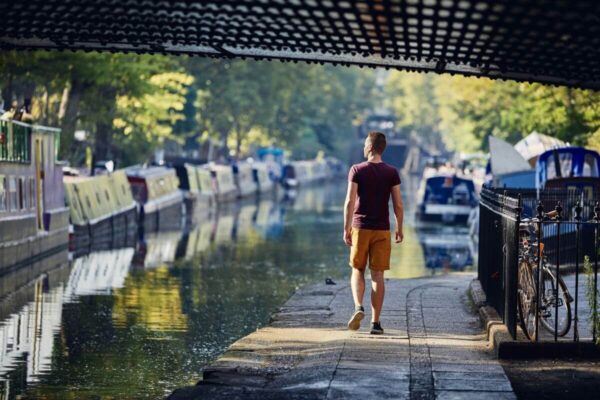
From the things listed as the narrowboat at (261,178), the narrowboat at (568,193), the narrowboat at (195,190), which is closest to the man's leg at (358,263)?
the narrowboat at (568,193)

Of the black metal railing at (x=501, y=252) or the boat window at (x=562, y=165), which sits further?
the boat window at (x=562, y=165)

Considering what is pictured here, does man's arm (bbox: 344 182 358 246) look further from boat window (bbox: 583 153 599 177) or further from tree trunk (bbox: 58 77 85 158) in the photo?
tree trunk (bbox: 58 77 85 158)

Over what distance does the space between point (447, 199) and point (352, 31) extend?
43.6 meters

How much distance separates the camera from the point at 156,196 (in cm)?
5178

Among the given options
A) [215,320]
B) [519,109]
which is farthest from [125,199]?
[215,320]

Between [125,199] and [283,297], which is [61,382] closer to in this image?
[283,297]

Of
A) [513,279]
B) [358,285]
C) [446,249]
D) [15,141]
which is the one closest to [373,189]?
[358,285]

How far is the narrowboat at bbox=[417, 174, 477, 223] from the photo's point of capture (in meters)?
54.0

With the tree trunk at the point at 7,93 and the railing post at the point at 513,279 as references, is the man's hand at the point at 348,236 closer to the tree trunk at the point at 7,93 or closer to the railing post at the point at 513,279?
the railing post at the point at 513,279

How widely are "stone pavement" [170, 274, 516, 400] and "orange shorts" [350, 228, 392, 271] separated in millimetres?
733

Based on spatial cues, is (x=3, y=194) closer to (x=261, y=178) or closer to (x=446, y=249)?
(x=446, y=249)

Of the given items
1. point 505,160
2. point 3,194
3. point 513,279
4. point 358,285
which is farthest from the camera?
point 505,160

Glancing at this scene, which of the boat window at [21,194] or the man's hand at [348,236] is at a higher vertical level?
the man's hand at [348,236]

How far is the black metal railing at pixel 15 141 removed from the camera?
97.5ft
